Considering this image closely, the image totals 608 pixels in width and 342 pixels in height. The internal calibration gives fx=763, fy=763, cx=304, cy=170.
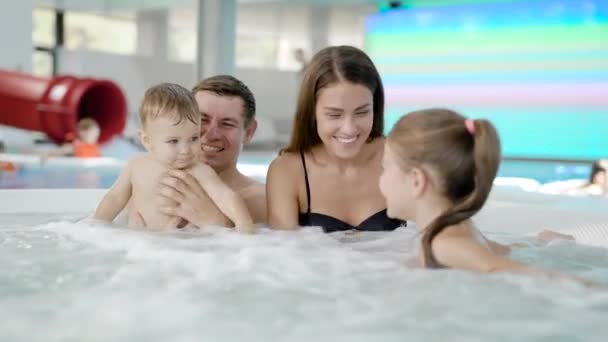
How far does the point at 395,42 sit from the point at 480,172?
36.7ft

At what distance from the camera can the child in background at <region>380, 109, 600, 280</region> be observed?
6.02 ft

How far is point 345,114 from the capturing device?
245 cm

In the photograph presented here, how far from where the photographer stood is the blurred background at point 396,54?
9594 millimetres

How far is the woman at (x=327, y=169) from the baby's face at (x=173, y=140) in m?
0.31

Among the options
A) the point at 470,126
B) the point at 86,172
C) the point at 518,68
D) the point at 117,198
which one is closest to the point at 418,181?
the point at 470,126

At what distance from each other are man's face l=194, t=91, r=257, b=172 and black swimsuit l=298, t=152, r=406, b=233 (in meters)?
0.27

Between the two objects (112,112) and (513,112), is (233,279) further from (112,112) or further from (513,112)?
(513,112)

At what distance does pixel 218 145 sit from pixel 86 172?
4.25 meters

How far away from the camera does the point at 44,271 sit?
6.95ft

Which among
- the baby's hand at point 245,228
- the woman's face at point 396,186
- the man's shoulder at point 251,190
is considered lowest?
the baby's hand at point 245,228

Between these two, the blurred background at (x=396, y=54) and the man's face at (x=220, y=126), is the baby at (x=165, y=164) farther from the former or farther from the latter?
the blurred background at (x=396, y=54)

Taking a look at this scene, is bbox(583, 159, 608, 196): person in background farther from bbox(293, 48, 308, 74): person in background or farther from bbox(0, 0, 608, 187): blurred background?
bbox(293, 48, 308, 74): person in background

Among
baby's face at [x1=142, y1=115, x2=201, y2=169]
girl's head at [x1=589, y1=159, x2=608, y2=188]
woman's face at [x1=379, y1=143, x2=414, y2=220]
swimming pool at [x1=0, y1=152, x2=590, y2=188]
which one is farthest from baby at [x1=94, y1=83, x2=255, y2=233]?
girl's head at [x1=589, y1=159, x2=608, y2=188]

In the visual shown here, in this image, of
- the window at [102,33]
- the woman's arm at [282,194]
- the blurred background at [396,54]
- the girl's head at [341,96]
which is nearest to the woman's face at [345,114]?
the girl's head at [341,96]
